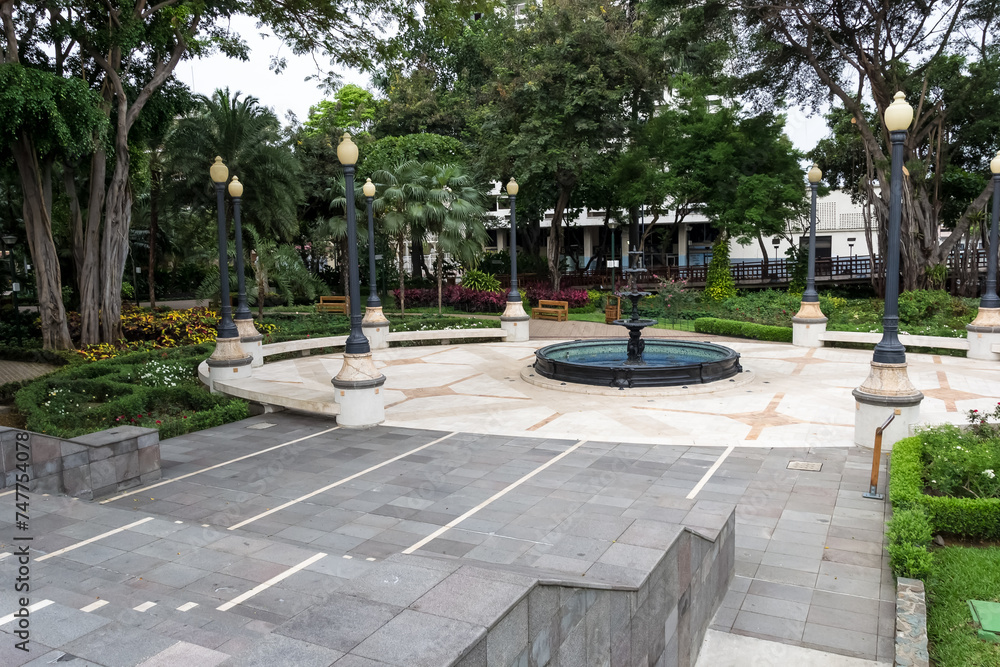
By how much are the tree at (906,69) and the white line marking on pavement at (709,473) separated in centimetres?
1925

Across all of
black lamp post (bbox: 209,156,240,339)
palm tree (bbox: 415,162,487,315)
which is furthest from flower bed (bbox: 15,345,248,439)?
palm tree (bbox: 415,162,487,315)

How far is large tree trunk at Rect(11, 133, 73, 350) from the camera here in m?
18.6

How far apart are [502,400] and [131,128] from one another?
14831mm

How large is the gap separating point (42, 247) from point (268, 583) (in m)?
18.4

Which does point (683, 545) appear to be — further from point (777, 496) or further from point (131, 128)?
point (131, 128)

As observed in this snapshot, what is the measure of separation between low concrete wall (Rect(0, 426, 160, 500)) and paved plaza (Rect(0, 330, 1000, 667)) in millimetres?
357

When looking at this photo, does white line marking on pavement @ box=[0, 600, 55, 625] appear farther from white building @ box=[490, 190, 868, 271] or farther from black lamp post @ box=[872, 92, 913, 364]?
white building @ box=[490, 190, 868, 271]

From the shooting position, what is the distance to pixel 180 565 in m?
5.53

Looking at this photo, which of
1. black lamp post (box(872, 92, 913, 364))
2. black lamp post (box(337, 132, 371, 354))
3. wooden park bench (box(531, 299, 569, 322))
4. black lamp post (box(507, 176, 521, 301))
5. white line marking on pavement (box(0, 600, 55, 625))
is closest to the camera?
white line marking on pavement (box(0, 600, 55, 625))

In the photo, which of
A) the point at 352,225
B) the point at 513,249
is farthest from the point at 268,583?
the point at 513,249

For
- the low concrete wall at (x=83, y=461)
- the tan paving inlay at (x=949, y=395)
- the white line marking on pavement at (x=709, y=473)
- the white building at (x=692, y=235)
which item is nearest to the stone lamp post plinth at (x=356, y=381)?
the low concrete wall at (x=83, y=461)

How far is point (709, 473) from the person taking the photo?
30.9 feet

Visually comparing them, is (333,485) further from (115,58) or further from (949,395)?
(115,58)

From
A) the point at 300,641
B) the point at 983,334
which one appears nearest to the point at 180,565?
the point at 300,641
